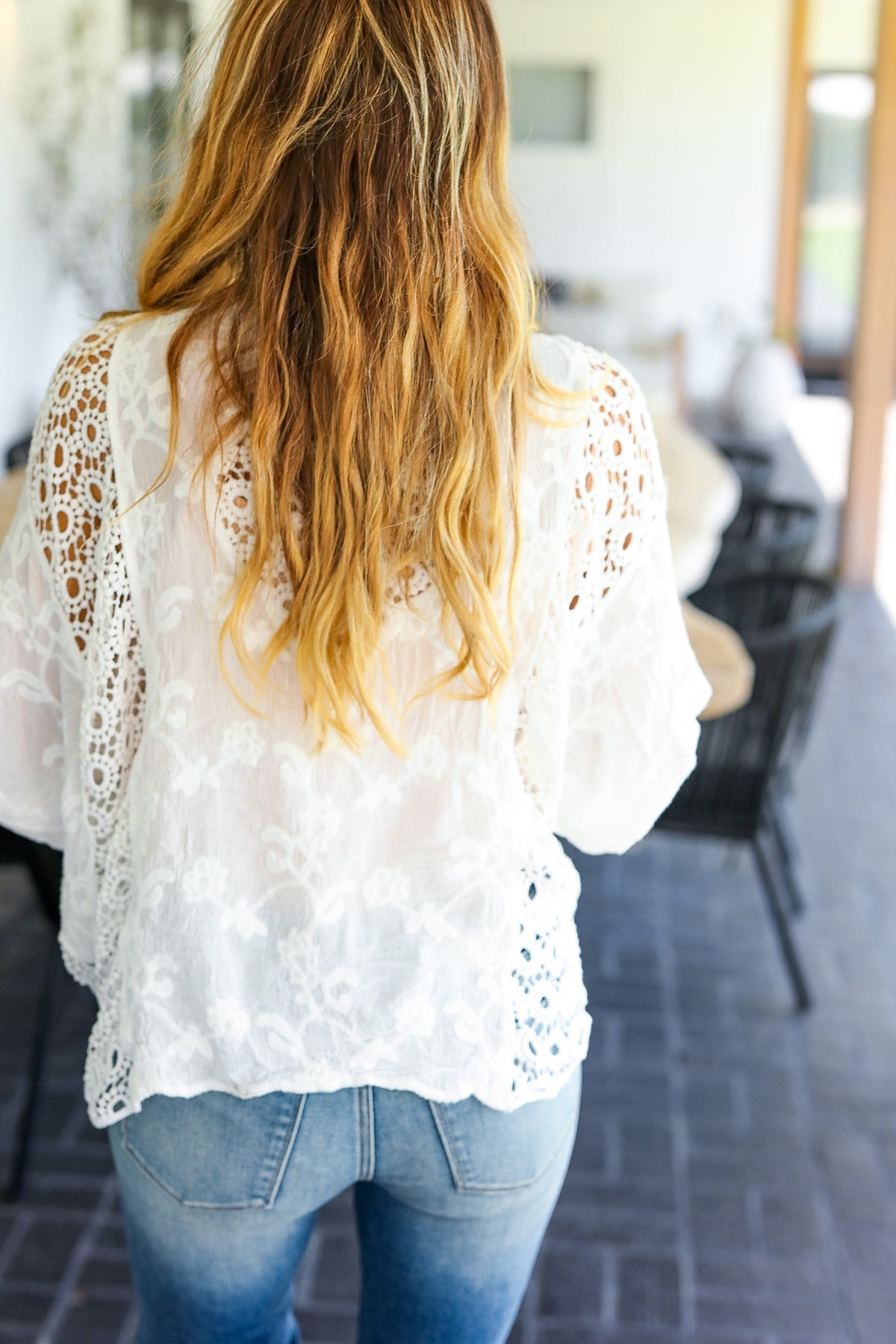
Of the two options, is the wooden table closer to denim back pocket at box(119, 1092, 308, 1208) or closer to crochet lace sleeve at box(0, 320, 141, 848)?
crochet lace sleeve at box(0, 320, 141, 848)

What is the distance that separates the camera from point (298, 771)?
1046mm

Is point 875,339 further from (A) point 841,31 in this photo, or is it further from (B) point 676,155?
(A) point 841,31

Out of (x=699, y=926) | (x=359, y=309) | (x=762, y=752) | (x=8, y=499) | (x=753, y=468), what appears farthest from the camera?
(x=753, y=468)

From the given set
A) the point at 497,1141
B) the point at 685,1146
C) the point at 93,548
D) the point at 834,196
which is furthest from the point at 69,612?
Answer: the point at 834,196

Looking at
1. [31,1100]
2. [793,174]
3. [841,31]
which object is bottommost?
[31,1100]

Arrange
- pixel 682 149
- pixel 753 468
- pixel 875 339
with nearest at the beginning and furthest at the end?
1. pixel 753 468
2. pixel 875 339
3. pixel 682 149

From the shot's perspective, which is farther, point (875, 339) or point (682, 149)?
point (682, 149)

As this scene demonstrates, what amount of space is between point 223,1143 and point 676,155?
42.9 feet

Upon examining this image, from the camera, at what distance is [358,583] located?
0.99m

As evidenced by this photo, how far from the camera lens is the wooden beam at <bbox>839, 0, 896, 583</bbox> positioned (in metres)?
6.04

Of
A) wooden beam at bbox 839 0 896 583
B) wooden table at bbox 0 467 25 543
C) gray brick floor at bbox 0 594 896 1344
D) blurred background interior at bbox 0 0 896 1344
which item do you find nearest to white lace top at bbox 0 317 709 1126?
blurred background interior at bbox 0 0 896 1344

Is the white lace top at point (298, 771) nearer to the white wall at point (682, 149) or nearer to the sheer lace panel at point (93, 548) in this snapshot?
the sheer lace panel at point (93, 548)

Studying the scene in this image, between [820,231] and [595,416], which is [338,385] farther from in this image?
[820,231]

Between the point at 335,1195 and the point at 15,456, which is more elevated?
the point at 335,1195
